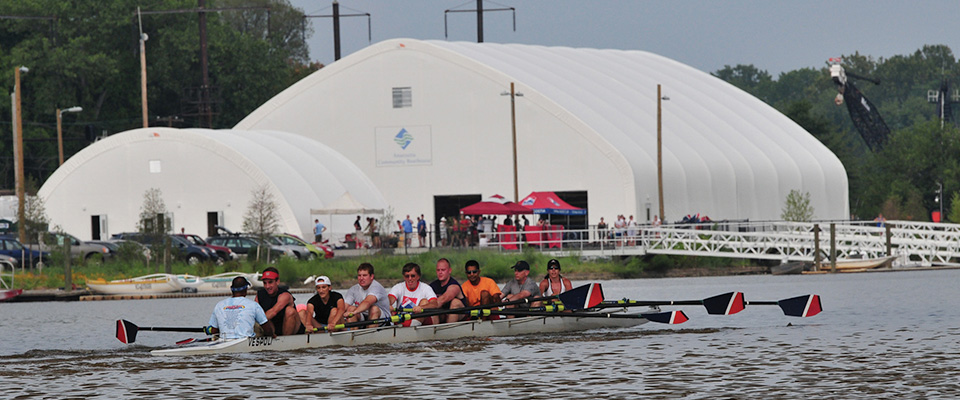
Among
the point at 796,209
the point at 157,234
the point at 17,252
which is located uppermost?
the point at 796,209

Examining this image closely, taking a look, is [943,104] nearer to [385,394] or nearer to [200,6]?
[200,6]

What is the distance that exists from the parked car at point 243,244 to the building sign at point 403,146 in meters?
16.1

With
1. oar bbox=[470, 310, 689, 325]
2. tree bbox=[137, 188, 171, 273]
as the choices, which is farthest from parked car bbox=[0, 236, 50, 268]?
oar bbox=[470, 310, 689, 325]

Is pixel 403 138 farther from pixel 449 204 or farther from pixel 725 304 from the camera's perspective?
pixel 725 304

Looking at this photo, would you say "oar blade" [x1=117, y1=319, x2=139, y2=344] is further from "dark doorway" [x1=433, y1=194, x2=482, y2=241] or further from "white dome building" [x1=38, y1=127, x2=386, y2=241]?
"dark doorway" [x1=433, y1=194, x2=482, y2=241]

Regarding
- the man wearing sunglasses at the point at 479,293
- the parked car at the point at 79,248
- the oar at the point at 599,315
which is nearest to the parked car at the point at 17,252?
the parked car at the point at 79,248

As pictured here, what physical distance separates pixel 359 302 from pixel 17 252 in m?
31.4

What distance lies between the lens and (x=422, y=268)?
50469 millimetres

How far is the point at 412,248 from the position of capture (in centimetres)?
5762

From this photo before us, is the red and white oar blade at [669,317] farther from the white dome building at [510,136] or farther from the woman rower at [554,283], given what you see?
the white dome building at [510,136]

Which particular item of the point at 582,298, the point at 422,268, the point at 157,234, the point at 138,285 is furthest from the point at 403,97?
the point at 582,298

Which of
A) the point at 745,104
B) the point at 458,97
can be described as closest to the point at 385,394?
the point at 458,97

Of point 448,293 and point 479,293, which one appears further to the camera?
point 479,293

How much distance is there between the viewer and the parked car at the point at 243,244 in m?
53.8
